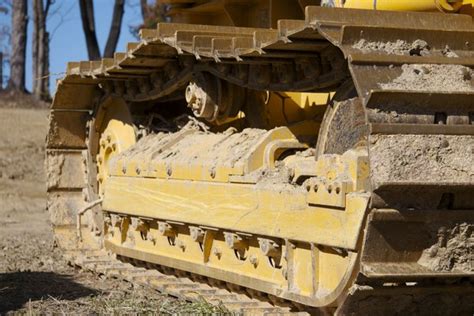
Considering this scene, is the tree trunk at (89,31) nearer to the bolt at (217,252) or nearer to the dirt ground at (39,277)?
the dirt ground at (39,277)

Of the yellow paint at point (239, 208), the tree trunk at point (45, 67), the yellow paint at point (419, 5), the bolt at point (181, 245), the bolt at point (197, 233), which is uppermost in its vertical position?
the yellow paint at point (419, 5)

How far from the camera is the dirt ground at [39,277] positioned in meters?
7.04

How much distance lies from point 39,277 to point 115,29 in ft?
55.9

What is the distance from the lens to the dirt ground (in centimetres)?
704

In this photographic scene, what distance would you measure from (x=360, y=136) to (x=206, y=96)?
206 centimetres

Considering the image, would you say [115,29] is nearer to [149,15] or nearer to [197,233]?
A: [149,15]

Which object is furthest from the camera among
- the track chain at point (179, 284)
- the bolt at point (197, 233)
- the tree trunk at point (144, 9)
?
the tree trunk at point (144, 9)

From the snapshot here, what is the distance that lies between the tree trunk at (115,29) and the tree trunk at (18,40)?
280 centimetres

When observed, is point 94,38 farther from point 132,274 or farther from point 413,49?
point 413,49

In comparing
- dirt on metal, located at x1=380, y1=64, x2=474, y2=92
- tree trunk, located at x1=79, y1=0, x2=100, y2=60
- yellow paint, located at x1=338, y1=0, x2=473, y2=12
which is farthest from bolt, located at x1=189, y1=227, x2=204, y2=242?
tree trunk, located at x1=79, y1=0, x2=100, y2=60

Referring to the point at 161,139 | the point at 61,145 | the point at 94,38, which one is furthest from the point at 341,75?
the point at 94,38

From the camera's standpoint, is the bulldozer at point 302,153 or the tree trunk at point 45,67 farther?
the tree trunk at point 45,67

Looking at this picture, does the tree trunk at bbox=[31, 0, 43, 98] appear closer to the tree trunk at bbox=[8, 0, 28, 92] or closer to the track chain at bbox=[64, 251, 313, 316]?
the tree trunk at bbox=[8, 0, 28, 92]

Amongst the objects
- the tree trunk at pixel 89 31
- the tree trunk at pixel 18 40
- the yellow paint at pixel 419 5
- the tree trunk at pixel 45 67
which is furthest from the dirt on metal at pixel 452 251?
the tree trunk at pixel 18 40
